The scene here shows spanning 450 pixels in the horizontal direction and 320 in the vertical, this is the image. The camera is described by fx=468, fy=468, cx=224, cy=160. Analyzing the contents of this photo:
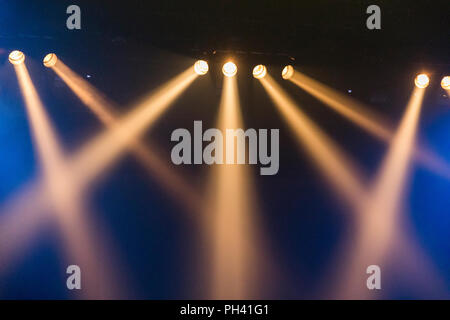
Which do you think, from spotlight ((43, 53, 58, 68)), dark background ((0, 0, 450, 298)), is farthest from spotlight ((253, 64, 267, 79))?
spotlight ((43, 53, 58, 68))

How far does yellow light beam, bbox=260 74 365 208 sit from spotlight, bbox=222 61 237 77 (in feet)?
2.82

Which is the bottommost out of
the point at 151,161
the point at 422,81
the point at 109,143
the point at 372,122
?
the point at 151,161

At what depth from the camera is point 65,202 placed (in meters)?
4.29

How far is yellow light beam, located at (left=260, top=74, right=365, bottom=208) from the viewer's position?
4.56 m

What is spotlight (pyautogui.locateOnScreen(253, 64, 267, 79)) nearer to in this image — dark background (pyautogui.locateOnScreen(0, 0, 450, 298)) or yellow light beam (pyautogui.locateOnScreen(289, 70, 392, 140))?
dark background (pyautogui.locateOnScreen(0, 0, 450, 298))

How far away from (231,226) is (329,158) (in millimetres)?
1177

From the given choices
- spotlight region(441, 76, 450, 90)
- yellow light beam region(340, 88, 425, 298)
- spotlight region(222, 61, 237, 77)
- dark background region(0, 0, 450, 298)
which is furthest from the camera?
yellow light beam region(340, 88, 425, 298)

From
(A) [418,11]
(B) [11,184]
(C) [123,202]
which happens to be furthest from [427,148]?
(B) [11,184]

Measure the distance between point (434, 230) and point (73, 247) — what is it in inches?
136

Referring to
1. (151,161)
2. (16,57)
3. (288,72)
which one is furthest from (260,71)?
(16,57)

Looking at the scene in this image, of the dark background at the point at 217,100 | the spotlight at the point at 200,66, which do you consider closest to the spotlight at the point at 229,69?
the dark background at the point at 217,100

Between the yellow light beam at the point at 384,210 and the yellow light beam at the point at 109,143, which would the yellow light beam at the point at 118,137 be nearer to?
the yellow light beam at the point at 109,143

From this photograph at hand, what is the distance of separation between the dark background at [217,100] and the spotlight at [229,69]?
7cm

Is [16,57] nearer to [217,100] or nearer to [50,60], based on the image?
[50,60]
